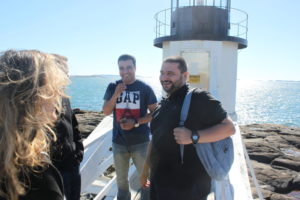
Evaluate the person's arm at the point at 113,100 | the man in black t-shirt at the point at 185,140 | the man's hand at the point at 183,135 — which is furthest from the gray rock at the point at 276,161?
the man's hand at the point at 183,135

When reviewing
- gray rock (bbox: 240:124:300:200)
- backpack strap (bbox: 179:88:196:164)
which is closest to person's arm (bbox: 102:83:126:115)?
backpack strap (bbox: 179:88:196:164)

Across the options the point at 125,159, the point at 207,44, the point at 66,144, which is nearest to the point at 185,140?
the point at 66,144

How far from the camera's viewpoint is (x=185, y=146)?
241 centimetres

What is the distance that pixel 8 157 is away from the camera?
1.16 metres

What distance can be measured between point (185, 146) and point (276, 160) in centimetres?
730

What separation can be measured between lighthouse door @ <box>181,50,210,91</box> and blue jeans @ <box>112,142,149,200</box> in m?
4.63

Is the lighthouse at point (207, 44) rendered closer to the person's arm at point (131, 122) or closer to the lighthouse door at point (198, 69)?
the lighthouse door at point (198, 69)

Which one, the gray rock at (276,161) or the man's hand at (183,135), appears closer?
the man's hand at (183,135)

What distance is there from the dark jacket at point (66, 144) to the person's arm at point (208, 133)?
924 millimetres

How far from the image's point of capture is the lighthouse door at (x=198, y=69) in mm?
7996

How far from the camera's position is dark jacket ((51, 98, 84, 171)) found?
2398 mm

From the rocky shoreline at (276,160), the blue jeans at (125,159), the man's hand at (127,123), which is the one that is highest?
the man's hand at (127,123)

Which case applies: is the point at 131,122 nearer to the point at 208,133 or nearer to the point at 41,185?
the point at 208,133

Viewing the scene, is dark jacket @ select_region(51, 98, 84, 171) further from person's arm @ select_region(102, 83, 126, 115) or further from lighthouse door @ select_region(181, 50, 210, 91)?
lighthouse door @ select_region(181, 50, 210, 91)
